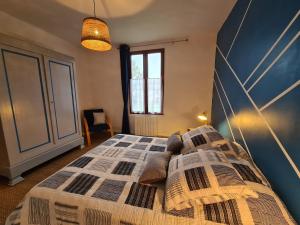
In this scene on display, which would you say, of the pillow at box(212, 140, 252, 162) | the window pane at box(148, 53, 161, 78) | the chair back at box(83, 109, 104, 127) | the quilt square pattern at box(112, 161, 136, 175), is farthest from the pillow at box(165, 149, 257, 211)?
the chair back at box(83, 109, 104, 127)

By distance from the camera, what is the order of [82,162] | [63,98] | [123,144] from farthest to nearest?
[63,98] < [123,144] < [82,162]

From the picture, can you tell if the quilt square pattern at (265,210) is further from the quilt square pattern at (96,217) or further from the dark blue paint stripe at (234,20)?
the dark blue paint stripe at (234,20)

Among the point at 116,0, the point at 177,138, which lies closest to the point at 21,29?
the point at 116,0

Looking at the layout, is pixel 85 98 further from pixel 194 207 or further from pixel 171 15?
pixel 194 207

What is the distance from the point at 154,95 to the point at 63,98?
1.99 m

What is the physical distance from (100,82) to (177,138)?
3.01 m

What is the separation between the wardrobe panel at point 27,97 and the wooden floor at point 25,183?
1.39 feet

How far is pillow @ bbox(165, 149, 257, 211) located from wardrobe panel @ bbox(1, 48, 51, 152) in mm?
2311

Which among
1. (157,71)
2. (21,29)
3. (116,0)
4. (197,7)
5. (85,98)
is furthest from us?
(85,98)

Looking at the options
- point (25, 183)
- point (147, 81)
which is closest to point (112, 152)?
point (25, 183)

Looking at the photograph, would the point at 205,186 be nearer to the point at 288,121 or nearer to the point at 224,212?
the point at 224,212

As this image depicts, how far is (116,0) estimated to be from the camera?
1905 millimetres

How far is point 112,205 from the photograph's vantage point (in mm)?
977

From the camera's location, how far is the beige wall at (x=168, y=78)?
319cm
